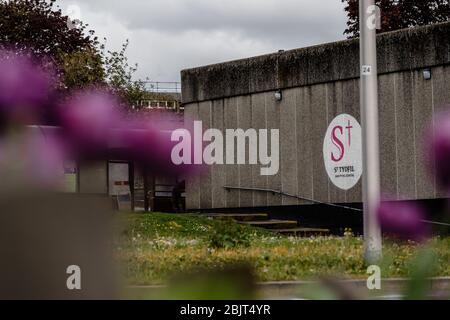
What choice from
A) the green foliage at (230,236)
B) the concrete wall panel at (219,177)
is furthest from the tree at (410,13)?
the green foliage at (230,236)

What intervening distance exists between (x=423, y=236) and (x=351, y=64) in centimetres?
1641

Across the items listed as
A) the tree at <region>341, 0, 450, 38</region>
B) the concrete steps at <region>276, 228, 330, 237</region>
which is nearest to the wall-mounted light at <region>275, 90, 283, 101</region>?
the concrete steps at <region>276, 228, 330, 237</region>

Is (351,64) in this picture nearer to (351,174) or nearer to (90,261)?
(351,174)

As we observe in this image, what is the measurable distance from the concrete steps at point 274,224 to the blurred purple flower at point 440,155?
15.1 meters

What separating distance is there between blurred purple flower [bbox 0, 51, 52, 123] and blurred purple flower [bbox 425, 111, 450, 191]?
0.29m

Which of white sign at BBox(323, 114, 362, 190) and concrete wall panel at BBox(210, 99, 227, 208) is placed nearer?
white sign at BBox(323, 114, 362, 190)

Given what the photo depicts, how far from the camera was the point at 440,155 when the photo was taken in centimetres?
70

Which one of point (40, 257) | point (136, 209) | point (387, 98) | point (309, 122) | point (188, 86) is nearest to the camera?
point (40, 257)

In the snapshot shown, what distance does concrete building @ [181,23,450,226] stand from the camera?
50.7 feet

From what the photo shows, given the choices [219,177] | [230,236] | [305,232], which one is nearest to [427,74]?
[305,232]

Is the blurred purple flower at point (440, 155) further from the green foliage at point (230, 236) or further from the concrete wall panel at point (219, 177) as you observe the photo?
the concrete wall panel at point (219, 177)

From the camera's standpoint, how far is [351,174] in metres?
17.0

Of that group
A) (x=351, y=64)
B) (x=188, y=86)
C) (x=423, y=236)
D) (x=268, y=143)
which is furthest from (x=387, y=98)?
(x=423, y=236)

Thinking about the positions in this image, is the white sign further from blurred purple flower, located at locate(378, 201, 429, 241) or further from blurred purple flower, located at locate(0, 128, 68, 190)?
blurred purple flower, located at locate(0, 128, 68, 190)
